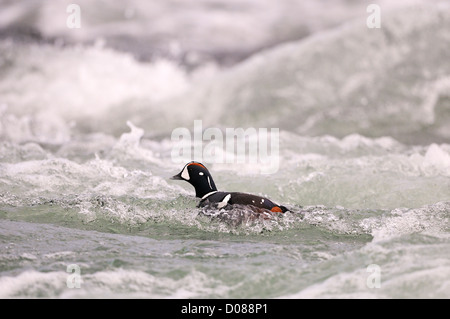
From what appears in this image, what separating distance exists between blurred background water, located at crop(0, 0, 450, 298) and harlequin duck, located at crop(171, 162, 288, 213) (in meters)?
0.12

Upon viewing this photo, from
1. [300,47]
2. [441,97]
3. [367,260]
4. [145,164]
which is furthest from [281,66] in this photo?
[367,260]

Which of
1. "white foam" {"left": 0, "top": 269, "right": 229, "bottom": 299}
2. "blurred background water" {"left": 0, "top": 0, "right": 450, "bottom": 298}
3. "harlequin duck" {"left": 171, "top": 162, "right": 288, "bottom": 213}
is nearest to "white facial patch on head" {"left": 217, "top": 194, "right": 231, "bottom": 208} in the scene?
"harlequin duck" {"left": 171, "top": 162, "right": 288, "bottom": 213}

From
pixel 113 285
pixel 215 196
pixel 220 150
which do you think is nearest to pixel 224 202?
pixel 215 196

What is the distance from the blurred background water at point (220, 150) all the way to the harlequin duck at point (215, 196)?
0.12 meters

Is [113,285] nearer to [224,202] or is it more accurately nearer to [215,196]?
[224,202]

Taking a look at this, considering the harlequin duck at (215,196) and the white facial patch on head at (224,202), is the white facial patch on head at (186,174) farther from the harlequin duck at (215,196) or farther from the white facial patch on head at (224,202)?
the white facial patch on head at (224,202)

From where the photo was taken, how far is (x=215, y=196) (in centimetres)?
566

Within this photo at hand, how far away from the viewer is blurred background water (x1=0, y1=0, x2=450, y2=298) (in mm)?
4352

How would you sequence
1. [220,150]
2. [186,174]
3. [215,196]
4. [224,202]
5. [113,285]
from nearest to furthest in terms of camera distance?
1. [113,285]
2. [224,202]
3. [215,196]
4. [186,174]
5. [220,150]

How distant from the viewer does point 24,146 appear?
30.2 feet

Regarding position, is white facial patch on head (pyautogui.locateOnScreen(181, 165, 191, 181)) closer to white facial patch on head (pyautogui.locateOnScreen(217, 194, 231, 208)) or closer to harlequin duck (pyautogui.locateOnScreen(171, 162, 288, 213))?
harlequin duck (pyautogui.locateOnScreen(171, 162, 288, 213))

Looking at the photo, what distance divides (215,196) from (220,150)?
378 cm
